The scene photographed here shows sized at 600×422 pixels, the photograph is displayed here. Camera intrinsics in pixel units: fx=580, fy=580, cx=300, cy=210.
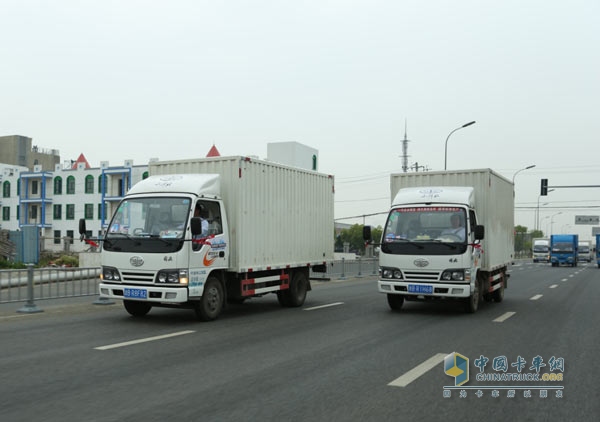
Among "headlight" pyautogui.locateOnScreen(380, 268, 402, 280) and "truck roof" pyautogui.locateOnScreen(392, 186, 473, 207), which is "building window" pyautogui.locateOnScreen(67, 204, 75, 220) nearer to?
"truck roof" pyautogui.locateOnScreen(392, 186, 473, 207)

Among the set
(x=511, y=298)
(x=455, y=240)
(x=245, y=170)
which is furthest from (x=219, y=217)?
(x=511, y=298)

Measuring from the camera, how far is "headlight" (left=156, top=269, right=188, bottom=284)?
1035cm

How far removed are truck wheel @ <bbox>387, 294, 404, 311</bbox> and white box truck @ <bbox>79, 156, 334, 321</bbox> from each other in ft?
7.74

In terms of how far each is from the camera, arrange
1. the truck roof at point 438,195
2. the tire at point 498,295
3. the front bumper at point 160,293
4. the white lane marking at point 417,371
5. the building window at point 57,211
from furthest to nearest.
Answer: the building window at point 57,211
the tire at point 498,295
the truck roof at point 438,195
the front bumper at point 160,293
the white lane marking at point 417,371

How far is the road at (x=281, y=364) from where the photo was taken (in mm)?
5258

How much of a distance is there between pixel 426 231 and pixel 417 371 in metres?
5.89

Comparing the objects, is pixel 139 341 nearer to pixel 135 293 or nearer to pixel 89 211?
pixel 135 293

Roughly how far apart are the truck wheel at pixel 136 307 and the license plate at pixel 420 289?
544cm

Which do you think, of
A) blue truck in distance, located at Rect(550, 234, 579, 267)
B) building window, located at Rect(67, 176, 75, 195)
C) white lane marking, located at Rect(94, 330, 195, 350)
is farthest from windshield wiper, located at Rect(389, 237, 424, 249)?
building window, located at Rect(67, 176, 75, 195)

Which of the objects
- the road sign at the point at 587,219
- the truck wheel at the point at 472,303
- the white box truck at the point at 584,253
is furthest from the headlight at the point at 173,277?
the road sign at the point at 587,219

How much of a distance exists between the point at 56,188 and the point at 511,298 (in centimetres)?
6312

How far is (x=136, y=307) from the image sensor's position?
38.9ft

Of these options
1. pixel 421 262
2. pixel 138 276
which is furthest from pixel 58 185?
pixel 421 262

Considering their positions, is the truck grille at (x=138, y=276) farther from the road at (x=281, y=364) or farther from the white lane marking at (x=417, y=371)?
the white lane marking at (x=417, y=371)
